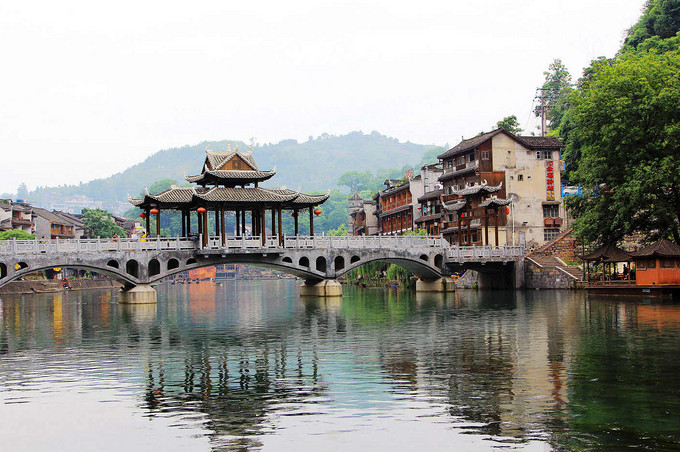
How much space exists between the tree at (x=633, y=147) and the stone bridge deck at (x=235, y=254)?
19.2 meters

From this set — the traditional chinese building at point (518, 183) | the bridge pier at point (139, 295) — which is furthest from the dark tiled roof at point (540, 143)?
the bridge pier at point (139, 295)

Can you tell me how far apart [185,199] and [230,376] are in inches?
1692

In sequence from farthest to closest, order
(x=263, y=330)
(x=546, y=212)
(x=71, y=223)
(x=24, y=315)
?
(x=71, y=223) < (x=546, y=212) < (x=24, y=315) < (x=263, y=330)

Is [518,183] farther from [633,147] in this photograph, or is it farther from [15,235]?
[15,235]

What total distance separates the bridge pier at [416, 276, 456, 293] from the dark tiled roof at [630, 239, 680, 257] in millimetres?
26391

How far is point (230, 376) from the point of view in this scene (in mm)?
23156

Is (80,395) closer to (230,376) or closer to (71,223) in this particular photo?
(230,376)

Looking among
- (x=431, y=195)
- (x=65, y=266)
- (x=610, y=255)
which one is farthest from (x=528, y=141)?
(x=65, y=266)

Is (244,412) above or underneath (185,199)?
underneath

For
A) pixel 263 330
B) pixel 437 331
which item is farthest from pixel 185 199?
pixel 437 331

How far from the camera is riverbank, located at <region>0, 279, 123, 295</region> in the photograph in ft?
317

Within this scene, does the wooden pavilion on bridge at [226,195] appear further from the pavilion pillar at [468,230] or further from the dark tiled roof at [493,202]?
the pavilion pillar at [468,230]

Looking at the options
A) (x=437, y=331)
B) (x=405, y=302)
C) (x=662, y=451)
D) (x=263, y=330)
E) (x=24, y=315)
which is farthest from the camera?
(x=405, y=302)

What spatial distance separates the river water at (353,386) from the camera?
50.8 ft
